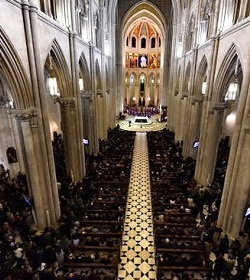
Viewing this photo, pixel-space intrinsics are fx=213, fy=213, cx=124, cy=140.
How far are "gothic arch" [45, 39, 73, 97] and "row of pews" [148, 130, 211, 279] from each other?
7747 mm

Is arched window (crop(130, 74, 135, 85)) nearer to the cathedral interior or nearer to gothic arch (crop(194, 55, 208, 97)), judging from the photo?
the cathedral interior

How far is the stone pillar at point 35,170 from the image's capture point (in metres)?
8.10

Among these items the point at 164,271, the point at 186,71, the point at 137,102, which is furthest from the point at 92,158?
the point at 137,102

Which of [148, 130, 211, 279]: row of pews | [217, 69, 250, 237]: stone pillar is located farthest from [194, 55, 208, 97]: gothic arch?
[217, 69, 250, 237]: stone pillar

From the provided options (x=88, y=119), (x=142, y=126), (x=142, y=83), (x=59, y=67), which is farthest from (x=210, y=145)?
(x=142, y=83)

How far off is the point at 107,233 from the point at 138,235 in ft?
5.65

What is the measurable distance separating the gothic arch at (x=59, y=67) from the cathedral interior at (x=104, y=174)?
64 millimetres

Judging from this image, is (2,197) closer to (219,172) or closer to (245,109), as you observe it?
(245,109)

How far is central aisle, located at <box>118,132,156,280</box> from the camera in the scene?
812cm

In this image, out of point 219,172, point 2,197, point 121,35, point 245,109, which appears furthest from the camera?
point 121,35

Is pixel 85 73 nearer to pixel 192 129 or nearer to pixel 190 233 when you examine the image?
pixel 192 129

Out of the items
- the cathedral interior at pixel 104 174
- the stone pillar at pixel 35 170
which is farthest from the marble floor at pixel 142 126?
the stone pillar at pixel 35 170

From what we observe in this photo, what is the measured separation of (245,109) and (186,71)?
41.3 ft

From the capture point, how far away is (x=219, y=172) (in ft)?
45.6
